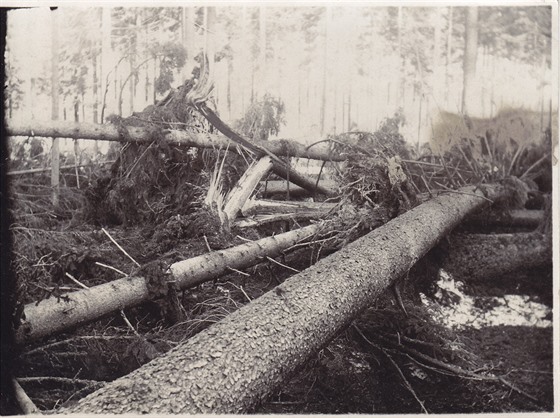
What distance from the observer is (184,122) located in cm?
212

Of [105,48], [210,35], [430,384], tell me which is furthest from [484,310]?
[105,48]

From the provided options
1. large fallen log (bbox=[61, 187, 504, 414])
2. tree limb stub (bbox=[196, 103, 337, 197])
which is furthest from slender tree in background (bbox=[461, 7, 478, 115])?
tree limb stub (bbox=[196, 103, 337, 197])

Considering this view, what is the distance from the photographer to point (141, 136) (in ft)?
6.89

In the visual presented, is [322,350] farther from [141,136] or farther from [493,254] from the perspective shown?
[141,136]

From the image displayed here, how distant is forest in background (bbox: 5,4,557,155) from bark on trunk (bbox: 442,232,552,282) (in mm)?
528

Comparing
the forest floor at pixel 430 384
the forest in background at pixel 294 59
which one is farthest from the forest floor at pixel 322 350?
the forest in background at pixel 294 59

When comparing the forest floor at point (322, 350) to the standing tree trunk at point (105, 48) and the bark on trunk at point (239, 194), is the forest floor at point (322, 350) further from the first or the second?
the standing tree trunk at point (105, 48)

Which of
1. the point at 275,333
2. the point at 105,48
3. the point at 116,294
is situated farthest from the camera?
the point at 105,48

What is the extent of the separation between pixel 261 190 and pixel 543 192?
1209 mm

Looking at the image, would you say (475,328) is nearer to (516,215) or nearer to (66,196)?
(516,215)

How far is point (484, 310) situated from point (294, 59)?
4.40ft

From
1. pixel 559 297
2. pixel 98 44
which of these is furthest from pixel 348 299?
pixel 98 44

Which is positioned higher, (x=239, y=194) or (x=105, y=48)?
(x=105, y=48)

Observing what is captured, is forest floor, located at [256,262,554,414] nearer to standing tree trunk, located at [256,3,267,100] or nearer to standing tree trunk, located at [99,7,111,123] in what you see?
standing tree trunk, located at [256,3,267,100]
